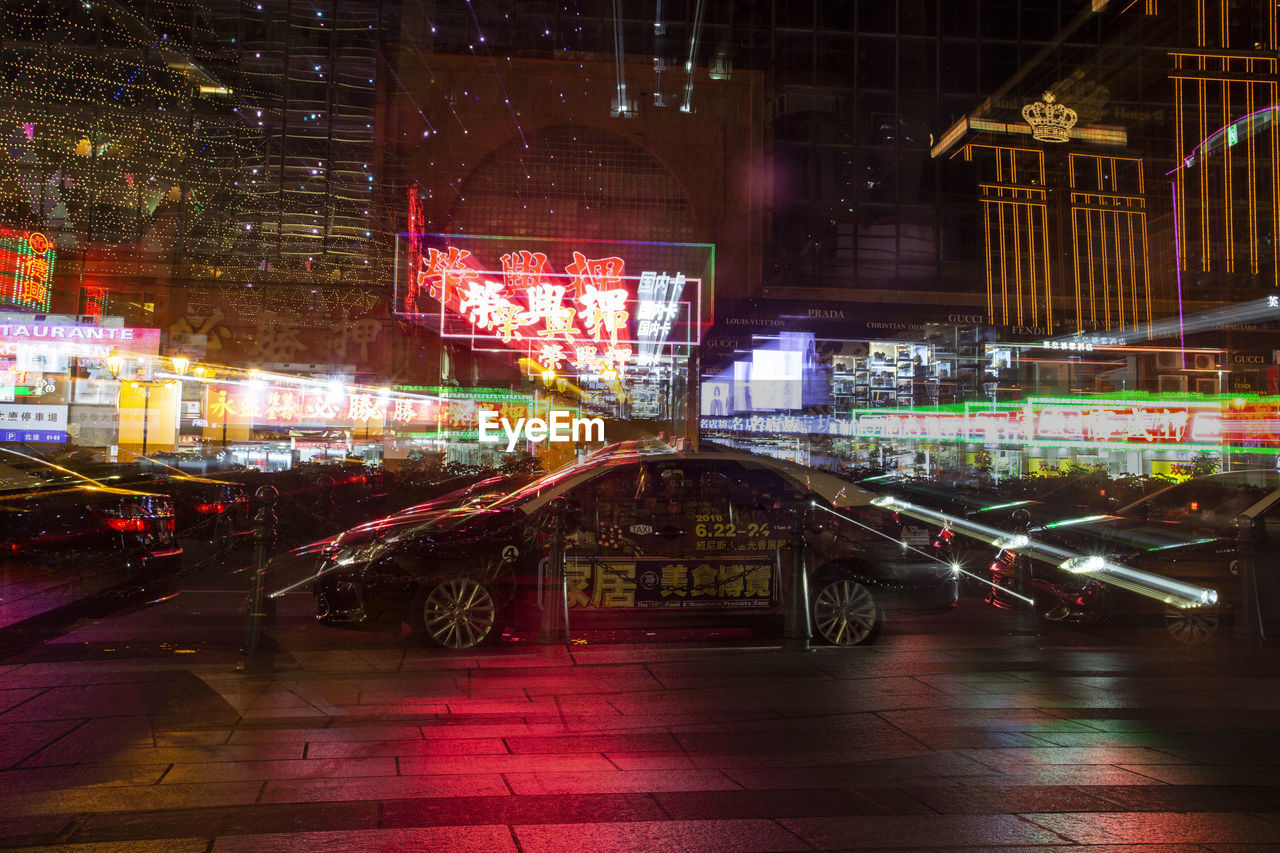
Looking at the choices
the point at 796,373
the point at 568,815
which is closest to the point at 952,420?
the point at 796,373

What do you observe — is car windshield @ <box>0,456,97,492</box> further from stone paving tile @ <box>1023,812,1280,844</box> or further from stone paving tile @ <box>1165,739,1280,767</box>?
stone paving tile @ <box>1165,739,1280,767</box>

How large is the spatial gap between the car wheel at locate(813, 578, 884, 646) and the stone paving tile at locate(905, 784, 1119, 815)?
2.41 metres

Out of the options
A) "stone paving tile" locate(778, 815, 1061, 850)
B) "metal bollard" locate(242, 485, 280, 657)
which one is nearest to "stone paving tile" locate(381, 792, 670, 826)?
"stone paving tile" locate(778, 815, 1061, 850)

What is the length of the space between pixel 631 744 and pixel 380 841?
61.4 inches

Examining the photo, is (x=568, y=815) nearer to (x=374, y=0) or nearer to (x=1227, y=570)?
(x=1227, y=570)

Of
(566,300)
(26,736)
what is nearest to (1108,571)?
(26,736)

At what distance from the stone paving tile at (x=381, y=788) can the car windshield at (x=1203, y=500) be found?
7.45 meters

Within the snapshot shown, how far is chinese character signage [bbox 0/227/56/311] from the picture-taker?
14.7 metres

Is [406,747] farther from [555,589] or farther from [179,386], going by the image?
[179,386]

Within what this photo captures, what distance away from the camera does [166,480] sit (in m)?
11.8

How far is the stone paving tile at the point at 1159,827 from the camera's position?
329cm

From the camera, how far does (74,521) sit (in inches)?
360

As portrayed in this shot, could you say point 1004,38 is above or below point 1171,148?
above

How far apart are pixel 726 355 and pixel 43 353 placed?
14114mm
